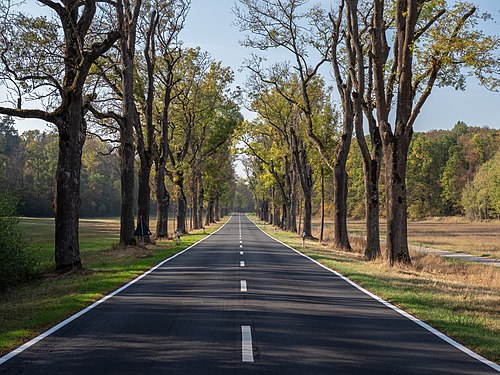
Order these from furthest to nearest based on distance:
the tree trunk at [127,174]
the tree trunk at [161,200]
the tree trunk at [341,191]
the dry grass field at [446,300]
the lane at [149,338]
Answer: the tree trunk at [161,200] < the tree trunk at [341,191] < the tree trunk at [127,174] < the dry grass field at [446,300] < the lane at [149,338]

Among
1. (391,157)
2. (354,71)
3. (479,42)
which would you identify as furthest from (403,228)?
(354,71)

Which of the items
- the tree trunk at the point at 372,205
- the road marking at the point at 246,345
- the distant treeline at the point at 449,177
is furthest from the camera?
the distant treeline at the point at 449,177

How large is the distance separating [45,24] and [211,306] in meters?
10.9

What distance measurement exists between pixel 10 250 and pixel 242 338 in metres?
8.66

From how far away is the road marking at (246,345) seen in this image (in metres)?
6.84

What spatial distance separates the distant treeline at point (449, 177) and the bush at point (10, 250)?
293ft

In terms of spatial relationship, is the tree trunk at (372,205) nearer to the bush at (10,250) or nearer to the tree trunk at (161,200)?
the bush at (10,250)

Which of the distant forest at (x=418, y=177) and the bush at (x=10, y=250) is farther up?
the distant forest at (x=418, y=177)

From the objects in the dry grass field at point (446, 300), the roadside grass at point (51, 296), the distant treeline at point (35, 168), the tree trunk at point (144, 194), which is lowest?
the dry grass field at point (446, 300)

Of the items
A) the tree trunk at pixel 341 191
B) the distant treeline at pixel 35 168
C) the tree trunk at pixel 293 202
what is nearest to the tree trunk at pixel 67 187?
the tree trunk at pixel 341 191

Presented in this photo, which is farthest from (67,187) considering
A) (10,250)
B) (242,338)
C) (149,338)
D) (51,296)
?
(242,338)

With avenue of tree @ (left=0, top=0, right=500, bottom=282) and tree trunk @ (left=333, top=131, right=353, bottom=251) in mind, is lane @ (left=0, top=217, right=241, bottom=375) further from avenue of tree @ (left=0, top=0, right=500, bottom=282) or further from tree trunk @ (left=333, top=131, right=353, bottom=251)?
tree trunk @ (left=333, top=131, right=353, bottom=251)

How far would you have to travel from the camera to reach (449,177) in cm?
10912

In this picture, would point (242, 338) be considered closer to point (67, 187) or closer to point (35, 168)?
point (67, 187)
